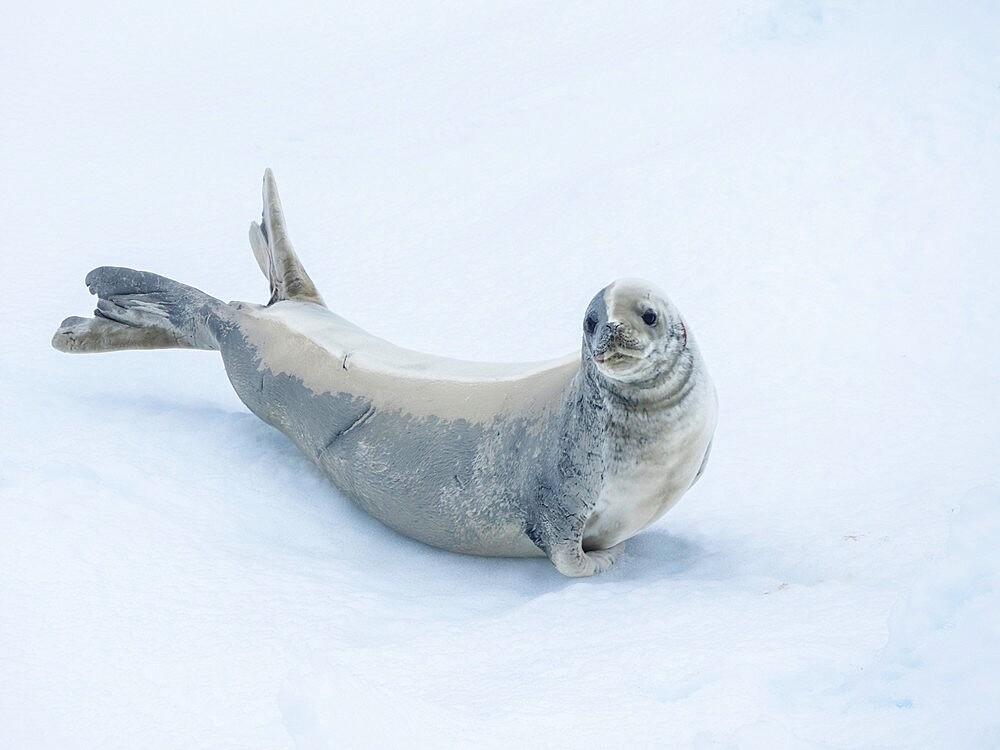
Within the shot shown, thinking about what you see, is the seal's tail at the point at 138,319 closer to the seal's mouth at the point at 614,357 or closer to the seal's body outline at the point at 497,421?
the seal's body outline at the point at 497,421

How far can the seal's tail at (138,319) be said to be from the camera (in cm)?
433

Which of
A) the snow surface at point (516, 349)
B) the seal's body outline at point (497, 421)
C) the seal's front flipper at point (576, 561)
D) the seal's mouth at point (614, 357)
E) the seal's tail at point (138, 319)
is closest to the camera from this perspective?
the snow surface at point (516, 349)

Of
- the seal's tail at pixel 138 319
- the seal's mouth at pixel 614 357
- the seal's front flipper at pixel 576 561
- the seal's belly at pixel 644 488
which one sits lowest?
the seal's front flipper at pixel 576 561

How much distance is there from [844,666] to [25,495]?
7.07 feet

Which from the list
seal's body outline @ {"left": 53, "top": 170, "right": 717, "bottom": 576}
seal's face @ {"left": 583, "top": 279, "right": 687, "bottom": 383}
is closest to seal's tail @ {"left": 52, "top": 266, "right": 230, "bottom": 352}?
seal's body outline @ {"left": 53, "top": 170, "right": 717, "bottom": 576}

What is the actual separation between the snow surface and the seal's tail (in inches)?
6.8

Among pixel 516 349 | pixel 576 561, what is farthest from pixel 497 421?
pixel 516 349

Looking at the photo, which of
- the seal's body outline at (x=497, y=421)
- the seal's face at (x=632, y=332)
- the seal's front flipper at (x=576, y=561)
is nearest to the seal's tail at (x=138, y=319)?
the seal's body outline at (x=497, y=421)

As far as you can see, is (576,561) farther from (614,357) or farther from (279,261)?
(279,261)

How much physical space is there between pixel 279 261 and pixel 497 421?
1360 mm

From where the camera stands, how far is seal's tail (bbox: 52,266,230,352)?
4328mm

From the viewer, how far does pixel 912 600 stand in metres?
2.35

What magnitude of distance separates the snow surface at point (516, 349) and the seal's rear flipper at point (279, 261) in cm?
44

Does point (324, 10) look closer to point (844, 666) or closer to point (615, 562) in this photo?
point (615, 562)
